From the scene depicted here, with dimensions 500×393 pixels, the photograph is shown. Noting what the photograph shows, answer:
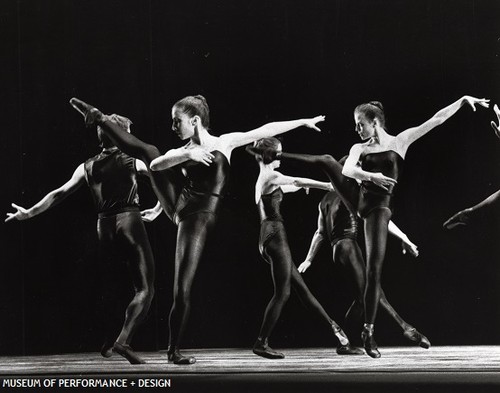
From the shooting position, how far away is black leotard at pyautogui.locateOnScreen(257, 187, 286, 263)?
5.67 meters

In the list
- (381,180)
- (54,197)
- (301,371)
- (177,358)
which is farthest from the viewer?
(54,197)

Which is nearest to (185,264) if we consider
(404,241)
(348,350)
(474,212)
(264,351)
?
(264,351)

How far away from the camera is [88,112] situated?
578 cm

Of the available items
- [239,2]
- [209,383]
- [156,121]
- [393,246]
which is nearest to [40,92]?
[156,121]

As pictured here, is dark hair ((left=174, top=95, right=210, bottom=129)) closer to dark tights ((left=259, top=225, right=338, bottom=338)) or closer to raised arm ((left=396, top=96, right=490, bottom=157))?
dark tights ((left=259, top=225, right=338, bottom=338))

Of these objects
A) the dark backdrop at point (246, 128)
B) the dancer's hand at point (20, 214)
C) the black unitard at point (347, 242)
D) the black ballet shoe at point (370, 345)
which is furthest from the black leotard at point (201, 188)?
the black ballet shoe at point (370, 345)

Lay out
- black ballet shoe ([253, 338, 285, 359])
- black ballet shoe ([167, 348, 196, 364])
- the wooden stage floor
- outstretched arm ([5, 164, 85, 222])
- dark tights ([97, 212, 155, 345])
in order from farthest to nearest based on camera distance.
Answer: outstretched arm ([5, 164, 85, 222]) → dark tights ([97, 212, 155, 345]) → black ballet shoe ([253, 338, 285, 359]) → black ballet shoe ([167, 348, 196, 364]) → the wooden stage floor

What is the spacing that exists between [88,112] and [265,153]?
5.08ft

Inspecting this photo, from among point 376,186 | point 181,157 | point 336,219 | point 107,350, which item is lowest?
point 107,350

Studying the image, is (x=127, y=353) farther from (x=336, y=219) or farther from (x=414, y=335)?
(x=414, y=335)

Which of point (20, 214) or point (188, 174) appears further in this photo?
point (20, 214)

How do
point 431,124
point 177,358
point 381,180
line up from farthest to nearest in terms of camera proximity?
point 431,124 < point 381,180 < point 177,358

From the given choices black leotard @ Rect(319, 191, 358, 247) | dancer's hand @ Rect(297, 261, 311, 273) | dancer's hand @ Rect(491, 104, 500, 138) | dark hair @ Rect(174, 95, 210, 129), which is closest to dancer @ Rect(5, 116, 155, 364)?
dark hair @ Rect(174, 95, 210, 129)

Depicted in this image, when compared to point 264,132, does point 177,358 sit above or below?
below
